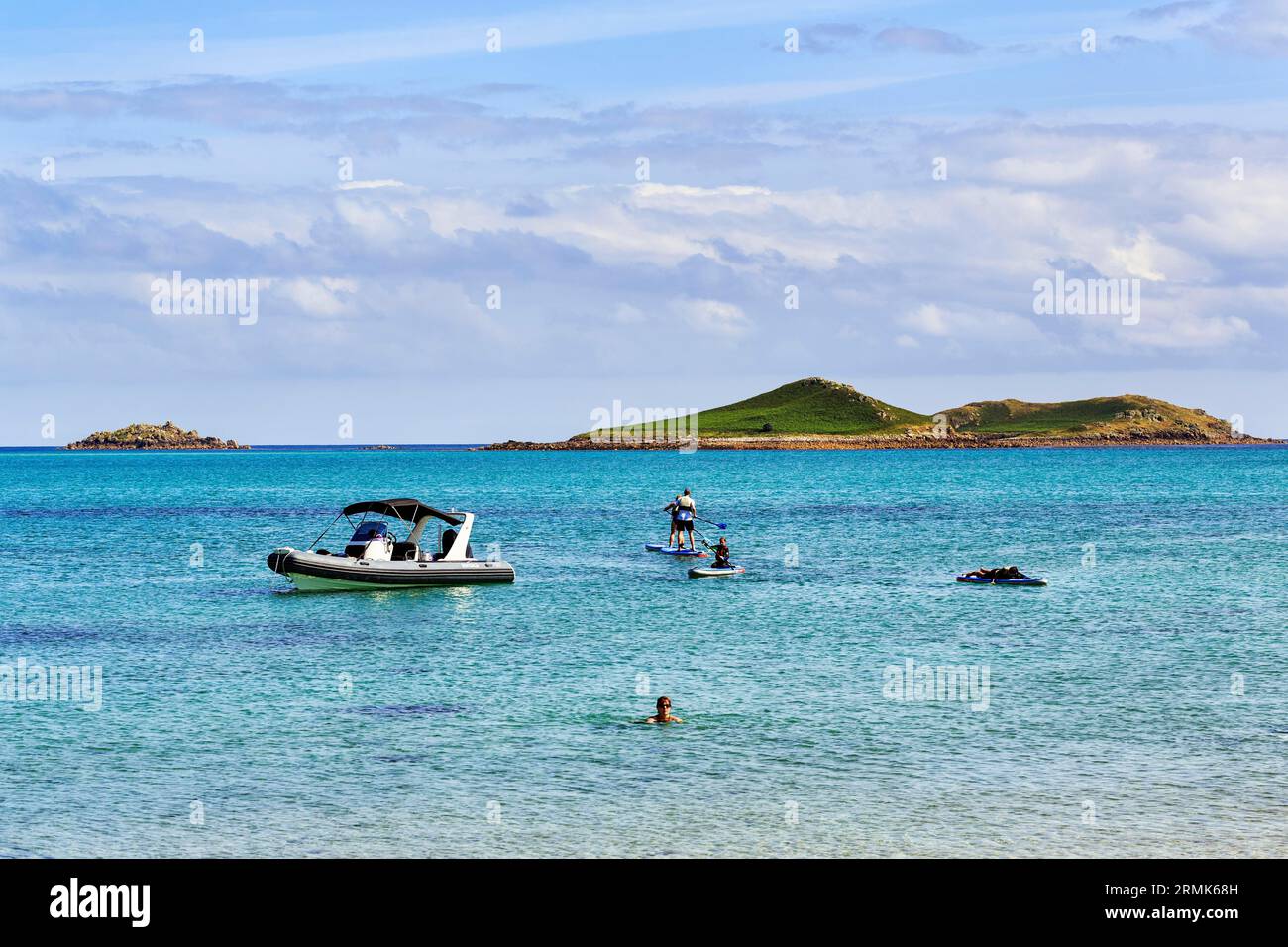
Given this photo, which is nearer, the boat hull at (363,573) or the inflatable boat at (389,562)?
the boat hull at (363,573)

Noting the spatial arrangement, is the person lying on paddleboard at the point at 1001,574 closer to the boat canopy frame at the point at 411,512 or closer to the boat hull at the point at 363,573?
the boat hull at the point at 363,573

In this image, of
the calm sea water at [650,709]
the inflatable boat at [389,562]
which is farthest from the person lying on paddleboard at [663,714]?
the inflatable boat at [389,562]

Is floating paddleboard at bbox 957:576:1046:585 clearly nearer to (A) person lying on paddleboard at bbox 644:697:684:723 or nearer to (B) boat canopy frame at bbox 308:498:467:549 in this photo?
(B) boat canopy frame at bbox 308:498:467:549

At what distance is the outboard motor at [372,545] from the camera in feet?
192

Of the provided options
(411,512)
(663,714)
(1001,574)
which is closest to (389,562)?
(411,512)

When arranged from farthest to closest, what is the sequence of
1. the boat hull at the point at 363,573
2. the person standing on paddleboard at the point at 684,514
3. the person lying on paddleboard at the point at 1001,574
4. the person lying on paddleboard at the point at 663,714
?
the person standing on paddleboard at the point at 684,514
the person lying on paddleboard at the point at 1001,574
the boat hull at the point at 363,573
the person lying on paddleboard at the point at 663,714

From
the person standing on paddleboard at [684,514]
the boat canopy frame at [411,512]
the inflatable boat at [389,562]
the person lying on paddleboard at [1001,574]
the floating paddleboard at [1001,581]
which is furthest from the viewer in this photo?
the person standing on paddleboard at [684,514]

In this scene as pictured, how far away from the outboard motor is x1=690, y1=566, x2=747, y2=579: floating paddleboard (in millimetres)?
14131

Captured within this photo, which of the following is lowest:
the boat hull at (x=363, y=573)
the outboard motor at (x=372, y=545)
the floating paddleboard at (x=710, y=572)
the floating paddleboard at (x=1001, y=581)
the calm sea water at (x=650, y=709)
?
the calm sea water at (x=650, y=709)

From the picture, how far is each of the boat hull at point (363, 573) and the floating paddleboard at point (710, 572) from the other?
32.7ft

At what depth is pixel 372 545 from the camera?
5894 cm

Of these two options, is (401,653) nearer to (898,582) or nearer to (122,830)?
(122,830)
